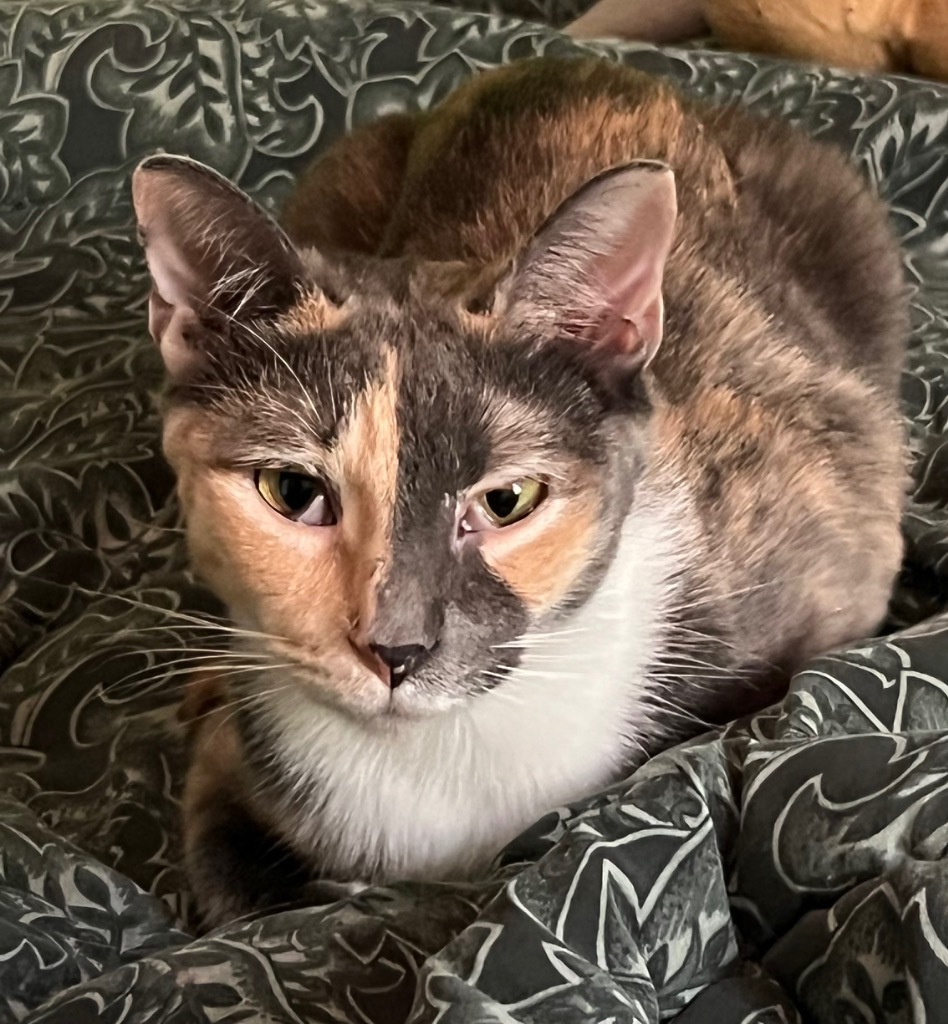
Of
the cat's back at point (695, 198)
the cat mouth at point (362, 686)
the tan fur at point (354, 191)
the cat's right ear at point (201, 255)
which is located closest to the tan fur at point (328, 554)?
the cat mouth at point (362, 686)

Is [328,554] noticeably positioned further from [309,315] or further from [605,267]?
[605,267]

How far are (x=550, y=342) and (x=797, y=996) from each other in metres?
0.52

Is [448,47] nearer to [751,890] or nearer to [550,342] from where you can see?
[550,342]

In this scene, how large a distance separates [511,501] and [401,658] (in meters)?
0.16

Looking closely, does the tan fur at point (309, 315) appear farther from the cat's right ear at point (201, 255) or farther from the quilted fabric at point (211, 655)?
the quilted fabric at point (211, 655)

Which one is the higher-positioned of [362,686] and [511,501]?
[511,501]

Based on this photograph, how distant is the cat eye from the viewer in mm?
940

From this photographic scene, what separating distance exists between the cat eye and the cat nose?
12cm

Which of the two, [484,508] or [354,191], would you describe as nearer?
[484,508]

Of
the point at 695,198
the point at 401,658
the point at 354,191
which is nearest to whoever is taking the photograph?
the point at 401,658

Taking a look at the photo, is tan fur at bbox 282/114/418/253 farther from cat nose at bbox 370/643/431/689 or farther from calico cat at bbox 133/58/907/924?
cat nose at bbox 370/643/431/689

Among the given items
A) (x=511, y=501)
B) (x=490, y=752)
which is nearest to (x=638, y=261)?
(x=511, y=501)

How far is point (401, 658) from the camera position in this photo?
0.88 meters

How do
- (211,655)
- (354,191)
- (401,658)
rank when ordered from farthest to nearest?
(354,191)
(211,655)
(401,658)
